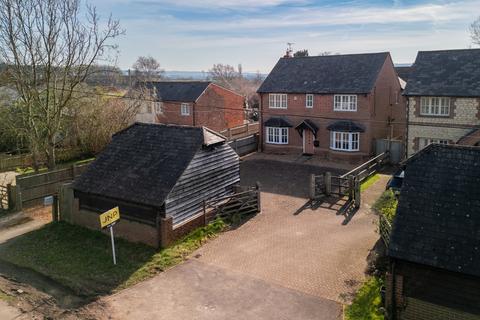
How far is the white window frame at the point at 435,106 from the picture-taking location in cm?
2818

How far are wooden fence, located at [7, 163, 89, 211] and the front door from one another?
18.4 metres

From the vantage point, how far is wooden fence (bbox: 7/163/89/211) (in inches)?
929

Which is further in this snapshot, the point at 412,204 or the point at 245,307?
the point at 245,307

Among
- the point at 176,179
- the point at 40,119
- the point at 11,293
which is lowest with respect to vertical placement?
the point at 11,293

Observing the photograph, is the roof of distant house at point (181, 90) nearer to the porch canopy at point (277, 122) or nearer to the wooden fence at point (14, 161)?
the porch canopy at point (277, 122)

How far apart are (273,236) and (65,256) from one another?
8449 mm

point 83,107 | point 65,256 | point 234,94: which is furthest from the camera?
point 234,94

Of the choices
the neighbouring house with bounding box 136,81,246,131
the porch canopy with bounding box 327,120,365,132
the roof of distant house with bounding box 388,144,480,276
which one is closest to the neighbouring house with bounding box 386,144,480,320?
the roof of distant house with bounding box 388,144,480,276

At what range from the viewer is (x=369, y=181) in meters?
27.1

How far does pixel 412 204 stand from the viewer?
40.9ft

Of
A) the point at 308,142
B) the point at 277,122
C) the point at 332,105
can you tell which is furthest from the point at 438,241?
the point at 277,122

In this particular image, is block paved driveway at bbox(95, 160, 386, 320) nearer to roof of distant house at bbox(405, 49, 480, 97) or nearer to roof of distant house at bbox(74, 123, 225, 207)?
roof of distant house at bbox(74, 123, 225, 207)

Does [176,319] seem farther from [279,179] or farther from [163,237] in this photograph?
[279,179]

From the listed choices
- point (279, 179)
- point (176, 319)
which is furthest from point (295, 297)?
point (279, 179)
